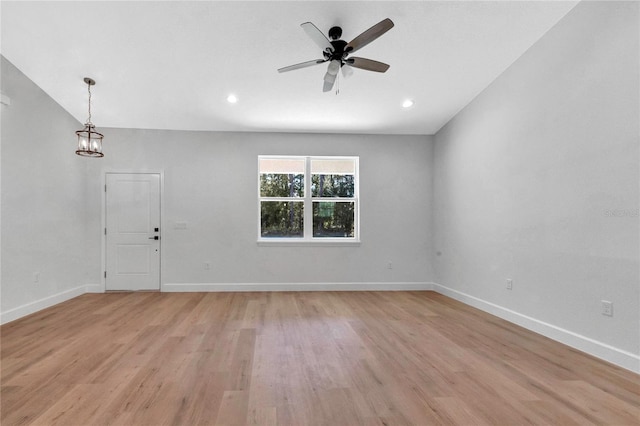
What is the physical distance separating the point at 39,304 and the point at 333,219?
441 cm

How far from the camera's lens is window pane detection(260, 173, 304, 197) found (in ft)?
19.0

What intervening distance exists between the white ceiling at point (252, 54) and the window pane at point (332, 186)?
109 cm

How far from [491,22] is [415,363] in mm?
3421

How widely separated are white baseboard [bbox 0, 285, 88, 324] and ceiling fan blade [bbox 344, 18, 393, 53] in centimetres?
480

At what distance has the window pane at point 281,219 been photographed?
5.75m

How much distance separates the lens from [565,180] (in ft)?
10.5

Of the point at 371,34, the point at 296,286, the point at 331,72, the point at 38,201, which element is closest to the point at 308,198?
the point at 296,286

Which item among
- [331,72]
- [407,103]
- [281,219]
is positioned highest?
[407,103]

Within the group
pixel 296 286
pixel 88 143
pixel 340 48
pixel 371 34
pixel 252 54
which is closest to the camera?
pixel 371 34

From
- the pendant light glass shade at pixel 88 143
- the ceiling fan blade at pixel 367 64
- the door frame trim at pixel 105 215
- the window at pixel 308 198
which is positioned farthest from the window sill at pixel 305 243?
the ceiling fan blade at pixel 367 64

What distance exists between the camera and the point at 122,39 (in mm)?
3496

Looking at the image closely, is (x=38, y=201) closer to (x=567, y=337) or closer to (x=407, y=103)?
(x=407, y=103)

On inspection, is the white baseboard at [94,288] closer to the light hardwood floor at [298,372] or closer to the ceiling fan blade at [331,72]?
the light hardwood floor at [298,372]

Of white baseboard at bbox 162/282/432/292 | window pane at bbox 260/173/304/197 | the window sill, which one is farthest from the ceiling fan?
A: white baseboard at bbox 162/282/432/292
